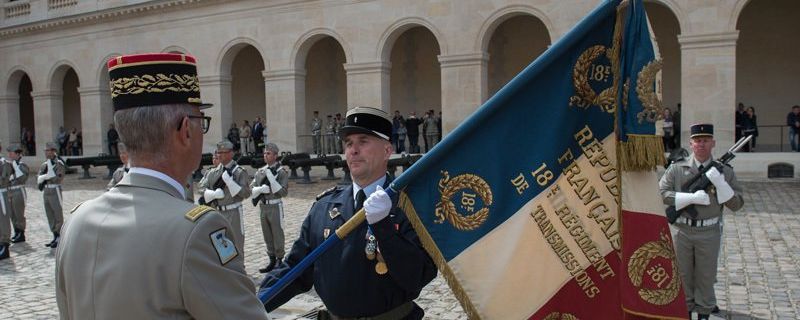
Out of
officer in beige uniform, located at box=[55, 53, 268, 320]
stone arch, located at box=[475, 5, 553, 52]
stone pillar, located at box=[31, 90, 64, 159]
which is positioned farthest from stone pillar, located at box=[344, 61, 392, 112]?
officer in beige uniform, located at box=[55, 53, 268, 320]

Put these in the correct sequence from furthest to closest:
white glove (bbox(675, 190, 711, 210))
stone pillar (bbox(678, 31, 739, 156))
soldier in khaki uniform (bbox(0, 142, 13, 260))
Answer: stone pillar (bbox(678, 31, 739, 156)) → soldier in khaki uniform (bbox(0, 142, 13, 260)) → white glove (bbox(675, 190, 711, 210))

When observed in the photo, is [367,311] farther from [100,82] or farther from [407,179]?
[100,82]

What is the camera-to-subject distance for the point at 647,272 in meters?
2.72

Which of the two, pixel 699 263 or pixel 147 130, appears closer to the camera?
pixel 147 130

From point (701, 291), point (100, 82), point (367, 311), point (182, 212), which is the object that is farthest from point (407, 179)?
point (100, 82)

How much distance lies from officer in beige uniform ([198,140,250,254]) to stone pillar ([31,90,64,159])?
1031 inches

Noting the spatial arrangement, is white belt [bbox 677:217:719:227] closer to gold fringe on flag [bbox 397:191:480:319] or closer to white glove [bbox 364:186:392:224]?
gold fringe on flag [bbox 397:191:480:319]

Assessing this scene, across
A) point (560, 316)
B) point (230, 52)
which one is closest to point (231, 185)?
point (560, 316)

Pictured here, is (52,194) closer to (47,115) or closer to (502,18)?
(502,18)

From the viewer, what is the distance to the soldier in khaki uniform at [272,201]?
9.33m

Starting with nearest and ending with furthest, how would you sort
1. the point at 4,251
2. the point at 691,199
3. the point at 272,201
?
the point at 691,199 → the point at 272,201 → the point at 4,251

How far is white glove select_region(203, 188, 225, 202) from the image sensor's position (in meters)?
8.84

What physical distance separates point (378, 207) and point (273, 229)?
690cm

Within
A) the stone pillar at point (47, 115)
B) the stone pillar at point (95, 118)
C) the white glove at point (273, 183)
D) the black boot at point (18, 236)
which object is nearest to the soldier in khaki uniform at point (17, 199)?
the black boot at point (18, 236)
